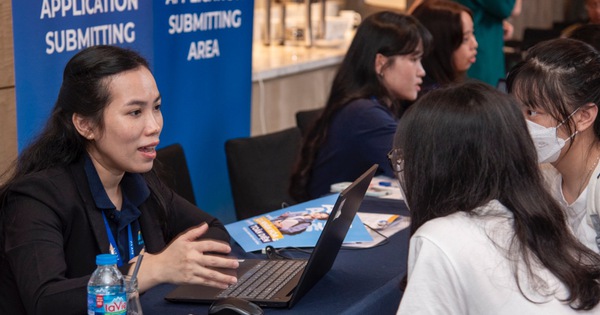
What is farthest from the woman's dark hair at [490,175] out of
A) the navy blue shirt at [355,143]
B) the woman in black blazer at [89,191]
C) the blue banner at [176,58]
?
the blue banner at [176,58]

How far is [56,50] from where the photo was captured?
3146mm

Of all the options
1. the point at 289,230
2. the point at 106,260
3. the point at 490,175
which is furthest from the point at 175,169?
the point at 490,175

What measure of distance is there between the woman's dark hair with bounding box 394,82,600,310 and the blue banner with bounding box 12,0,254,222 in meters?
1.71

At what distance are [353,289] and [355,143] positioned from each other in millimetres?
1290

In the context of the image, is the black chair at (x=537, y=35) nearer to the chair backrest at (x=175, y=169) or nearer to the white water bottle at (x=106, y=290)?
the chair backrest at (x=175, y=169)

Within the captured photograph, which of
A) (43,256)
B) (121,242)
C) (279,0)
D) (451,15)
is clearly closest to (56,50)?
(121,242)

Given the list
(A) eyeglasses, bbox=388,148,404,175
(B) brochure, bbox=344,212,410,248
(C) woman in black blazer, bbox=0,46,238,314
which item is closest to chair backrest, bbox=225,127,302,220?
(B) brochure, bbox=344,212,410,248

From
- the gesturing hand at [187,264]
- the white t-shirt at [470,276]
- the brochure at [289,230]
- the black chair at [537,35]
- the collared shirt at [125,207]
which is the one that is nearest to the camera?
the white t-shirt at [470,276]

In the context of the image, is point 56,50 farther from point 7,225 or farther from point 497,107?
point 497,107

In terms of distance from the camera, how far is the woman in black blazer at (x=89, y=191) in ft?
6.37

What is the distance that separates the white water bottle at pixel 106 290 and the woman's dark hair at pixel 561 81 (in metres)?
1.14

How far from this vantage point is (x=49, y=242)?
196cm

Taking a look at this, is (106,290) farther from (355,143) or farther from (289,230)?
(355,143)

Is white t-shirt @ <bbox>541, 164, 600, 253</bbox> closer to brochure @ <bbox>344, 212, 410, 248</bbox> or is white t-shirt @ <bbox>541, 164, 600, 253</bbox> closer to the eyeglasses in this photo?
brochure @ <bbox>344, 212, 410, 248</bbox>
